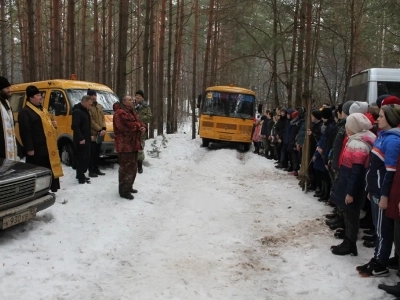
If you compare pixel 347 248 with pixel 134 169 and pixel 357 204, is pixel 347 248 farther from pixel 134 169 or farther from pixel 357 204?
pixel 134 169

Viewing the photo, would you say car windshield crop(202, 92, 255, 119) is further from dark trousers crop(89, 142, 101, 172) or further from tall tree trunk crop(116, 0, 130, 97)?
dark trousers crop(89, 142, 101, 172)

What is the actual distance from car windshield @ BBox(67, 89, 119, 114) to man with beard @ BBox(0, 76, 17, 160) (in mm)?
3957

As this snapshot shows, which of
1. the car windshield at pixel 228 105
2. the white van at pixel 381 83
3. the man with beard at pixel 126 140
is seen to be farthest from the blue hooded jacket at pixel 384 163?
the car windshield at pixel 228 105

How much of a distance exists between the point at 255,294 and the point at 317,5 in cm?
1727

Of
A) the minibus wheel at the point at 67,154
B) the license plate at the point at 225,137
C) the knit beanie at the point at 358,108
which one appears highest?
the knit beanie at the point at 358,108

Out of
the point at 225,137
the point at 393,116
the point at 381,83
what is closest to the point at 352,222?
the point at 393,116

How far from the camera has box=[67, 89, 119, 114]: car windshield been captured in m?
10.0

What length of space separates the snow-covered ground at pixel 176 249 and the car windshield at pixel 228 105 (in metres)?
8.78

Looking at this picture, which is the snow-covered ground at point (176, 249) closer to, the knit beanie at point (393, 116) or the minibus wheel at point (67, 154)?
the minibus wheel at point (67, 154)

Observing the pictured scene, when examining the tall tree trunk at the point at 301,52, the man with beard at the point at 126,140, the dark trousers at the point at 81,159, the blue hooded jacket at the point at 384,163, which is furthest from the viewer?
the tall tree trunk at the point at 301,52

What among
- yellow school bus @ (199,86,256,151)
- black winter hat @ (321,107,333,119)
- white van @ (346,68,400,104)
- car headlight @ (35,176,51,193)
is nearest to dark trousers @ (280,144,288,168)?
white van @ (346,68,400,104)

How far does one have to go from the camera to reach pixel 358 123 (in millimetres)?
4781

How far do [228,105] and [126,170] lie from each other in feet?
34.3

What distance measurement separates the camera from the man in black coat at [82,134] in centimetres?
791
